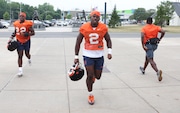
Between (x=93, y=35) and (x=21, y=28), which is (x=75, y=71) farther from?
(x=21, y=28)

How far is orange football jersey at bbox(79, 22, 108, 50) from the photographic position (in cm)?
533

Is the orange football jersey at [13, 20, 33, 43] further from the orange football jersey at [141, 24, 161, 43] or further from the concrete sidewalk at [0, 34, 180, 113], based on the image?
the orange football jersey at [141, 24, 161, 43]

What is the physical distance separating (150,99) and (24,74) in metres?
3.95

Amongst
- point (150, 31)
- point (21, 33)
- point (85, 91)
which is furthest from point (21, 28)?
point (150, 31)

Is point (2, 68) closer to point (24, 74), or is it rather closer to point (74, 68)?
point (24, 74)

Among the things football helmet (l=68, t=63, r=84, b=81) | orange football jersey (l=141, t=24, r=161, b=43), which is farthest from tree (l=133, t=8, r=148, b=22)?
football helmet (l=68, t=63, r=84, b=81)

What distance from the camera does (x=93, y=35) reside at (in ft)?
17.5

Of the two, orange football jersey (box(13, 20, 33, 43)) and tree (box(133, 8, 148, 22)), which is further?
tree (box(133, 8, 148, 22))

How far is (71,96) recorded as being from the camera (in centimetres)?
593

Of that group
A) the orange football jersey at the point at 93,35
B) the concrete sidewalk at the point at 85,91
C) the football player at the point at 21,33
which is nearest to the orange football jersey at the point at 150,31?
the concrete sidewalk at the point at 85,91

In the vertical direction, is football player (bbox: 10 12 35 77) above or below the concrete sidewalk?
above

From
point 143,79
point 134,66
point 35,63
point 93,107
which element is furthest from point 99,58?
point 35,63

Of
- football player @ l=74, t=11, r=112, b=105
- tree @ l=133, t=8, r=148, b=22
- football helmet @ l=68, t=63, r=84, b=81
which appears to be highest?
tree @ l=133, t=8, r=148, b=22

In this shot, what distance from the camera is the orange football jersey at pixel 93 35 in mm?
5332
